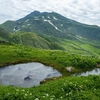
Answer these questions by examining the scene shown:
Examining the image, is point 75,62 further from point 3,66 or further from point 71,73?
point 3,66

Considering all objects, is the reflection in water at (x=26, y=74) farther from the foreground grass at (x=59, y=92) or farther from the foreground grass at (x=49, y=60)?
the foreground grass at (x=59, y=92)

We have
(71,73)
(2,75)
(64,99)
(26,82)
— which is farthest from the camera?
(71,73)

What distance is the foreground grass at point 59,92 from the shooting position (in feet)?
65.8

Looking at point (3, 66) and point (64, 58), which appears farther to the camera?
point (64, 58)

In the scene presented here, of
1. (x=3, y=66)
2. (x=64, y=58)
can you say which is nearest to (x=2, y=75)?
(x=3, y=66)

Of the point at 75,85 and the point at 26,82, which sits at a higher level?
the point at 75,85

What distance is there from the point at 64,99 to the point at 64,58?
2509 cm

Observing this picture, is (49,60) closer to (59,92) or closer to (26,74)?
(26,74)

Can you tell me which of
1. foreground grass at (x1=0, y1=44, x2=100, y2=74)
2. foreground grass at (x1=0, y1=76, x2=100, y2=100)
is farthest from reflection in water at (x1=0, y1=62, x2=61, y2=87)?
foreground grass at (x1=0, y1=76, x2=100, y2=100)

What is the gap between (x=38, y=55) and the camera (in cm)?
4694

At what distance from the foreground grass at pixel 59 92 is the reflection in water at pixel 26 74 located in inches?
363

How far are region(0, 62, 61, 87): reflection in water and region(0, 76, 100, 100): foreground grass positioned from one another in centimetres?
922

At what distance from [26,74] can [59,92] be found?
1558cm

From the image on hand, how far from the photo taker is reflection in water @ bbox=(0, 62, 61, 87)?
3323cm
